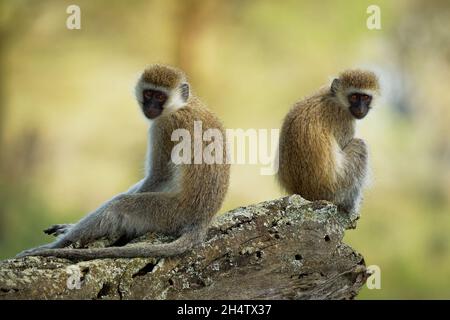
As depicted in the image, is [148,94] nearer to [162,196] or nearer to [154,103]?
[154,103]

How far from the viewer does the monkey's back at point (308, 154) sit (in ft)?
20.5

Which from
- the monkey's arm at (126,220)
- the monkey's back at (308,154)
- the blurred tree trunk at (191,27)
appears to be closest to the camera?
the monkey's arm at (126,220)

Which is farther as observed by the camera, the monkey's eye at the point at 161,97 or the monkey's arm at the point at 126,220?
the monkey's eye at the point at 161,97

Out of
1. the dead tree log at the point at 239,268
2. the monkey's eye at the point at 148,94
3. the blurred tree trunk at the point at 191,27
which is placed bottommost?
the dead tree log at the point at 239,268

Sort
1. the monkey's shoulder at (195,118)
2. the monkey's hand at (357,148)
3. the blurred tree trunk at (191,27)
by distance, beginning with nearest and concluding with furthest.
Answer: the monkey's shoulder at (195,118) < the monkey's hand at (357,148) < the blurred tree trunk at (191,27)

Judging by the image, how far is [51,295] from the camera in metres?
4.63

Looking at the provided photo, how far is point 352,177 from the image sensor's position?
6.34 m

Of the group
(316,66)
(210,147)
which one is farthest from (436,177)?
(210,147)

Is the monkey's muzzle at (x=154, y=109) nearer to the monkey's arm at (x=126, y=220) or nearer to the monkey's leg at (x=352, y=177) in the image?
the monkey's arm at (x=126, y=220)

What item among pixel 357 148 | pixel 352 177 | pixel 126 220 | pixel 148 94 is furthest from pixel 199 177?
pixel 357 148

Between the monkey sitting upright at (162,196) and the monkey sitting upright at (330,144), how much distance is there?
945 mm

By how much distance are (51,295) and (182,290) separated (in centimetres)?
89

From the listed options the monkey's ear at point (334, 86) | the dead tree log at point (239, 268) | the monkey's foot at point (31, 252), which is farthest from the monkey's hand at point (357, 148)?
the monkey's foot at point (31, 252)

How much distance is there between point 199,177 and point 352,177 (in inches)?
61.5
